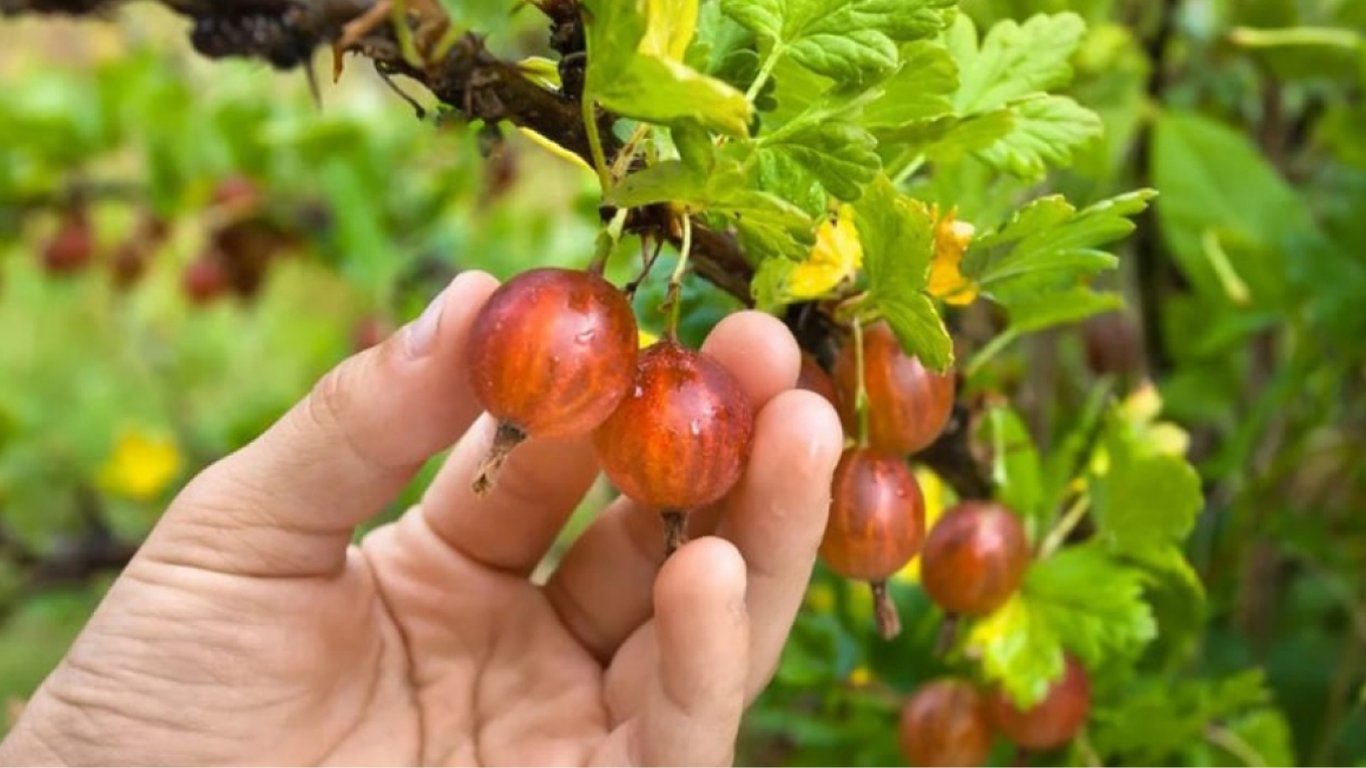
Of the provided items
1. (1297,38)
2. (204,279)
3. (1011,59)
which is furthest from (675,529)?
(204,279)

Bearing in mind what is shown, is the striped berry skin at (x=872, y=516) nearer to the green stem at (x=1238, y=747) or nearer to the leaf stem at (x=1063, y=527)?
the leaf stem at (x=1063, y=527)

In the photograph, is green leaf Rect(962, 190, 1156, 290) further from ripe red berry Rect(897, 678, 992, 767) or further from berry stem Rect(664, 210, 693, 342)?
ripe red berry Rect(897, 678, 992, 767)

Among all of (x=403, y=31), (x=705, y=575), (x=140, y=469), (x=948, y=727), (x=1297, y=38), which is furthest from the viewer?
(x=140, y=469)

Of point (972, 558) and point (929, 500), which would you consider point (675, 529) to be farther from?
point (929, 500)

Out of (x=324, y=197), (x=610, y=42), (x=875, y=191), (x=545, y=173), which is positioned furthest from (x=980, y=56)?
(x=545, y=173)

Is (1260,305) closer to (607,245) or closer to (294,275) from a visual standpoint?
(607,245)

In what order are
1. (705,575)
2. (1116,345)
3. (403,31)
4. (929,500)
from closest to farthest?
Answer: (403,31), (705,575), (929,500), (1116,345)

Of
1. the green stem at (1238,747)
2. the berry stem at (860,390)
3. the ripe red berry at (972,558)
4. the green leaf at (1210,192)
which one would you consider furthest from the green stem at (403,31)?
the green leaf at (1210,192)
